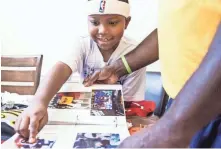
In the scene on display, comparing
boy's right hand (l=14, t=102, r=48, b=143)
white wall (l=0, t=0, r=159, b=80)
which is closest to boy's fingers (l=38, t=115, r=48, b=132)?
boy's right hand (l=14, t=102, r=48, b=143)

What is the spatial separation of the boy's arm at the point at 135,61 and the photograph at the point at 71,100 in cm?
11

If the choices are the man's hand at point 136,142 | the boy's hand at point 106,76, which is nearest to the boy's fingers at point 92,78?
the boy's hand at point 106,76

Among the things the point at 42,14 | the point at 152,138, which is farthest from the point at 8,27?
the point at 152,138

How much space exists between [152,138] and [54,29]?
7.88ft

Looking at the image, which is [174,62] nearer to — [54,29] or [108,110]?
[108,110]

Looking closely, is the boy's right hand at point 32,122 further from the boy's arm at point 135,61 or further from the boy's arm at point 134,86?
the boy's arm at point 134,86

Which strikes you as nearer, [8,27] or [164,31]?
[164,31]

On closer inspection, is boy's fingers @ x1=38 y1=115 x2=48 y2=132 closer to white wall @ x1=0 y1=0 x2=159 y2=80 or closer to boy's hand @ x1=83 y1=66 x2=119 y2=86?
boy's hand @ x1=83 y1=66 x2=119 y2=86

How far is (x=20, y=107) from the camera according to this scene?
0.85 m

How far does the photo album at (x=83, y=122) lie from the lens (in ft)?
1.78

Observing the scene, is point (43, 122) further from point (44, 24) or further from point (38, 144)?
point (44, 24)

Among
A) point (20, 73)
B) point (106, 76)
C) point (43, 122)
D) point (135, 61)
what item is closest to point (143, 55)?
point (135, 61)

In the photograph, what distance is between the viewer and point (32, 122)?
2.03 ft

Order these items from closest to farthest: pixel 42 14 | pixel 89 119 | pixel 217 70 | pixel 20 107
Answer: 1. pixel 217 70
2. pixel 89 119
3. pixel 20 107
4. pixel 42 14
